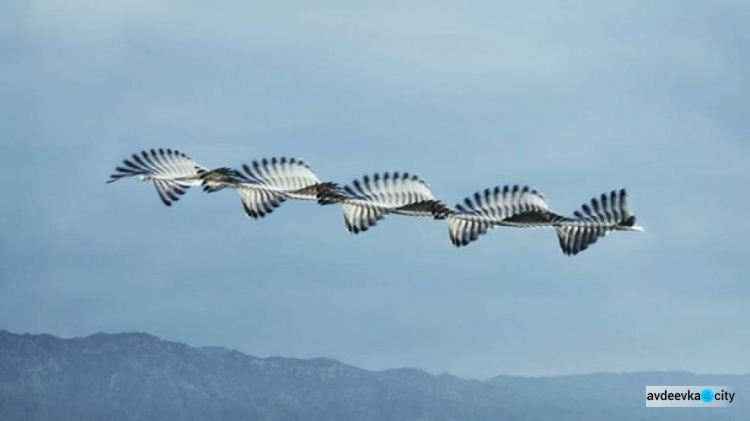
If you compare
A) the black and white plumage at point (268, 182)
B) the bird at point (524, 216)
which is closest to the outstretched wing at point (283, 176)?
the black and white plumage at point (268, 182)

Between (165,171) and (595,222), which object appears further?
(165,171)

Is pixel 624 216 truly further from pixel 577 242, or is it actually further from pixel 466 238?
pixel 466 238

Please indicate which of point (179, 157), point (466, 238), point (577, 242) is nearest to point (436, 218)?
point (466, 238)

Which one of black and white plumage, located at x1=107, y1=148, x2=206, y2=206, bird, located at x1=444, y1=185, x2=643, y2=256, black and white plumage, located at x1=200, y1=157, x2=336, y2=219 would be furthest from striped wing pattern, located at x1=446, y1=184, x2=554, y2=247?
black and white plumage, located at x1=107, y1=148, x2=206, y2=206

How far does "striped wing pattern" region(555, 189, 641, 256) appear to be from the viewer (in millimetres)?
35250

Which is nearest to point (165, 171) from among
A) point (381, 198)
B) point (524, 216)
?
point (381, 198)

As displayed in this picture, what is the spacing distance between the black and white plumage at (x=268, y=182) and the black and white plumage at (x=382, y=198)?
2.60 feet

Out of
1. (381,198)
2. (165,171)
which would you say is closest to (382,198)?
(381,198)

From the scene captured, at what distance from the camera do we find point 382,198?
36156 mm

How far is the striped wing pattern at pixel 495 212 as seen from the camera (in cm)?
3575

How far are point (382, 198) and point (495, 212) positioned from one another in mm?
2688

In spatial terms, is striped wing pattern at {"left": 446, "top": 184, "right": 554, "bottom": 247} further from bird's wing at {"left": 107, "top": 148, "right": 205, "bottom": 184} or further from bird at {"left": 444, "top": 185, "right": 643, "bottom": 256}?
bird's wing at {"left": 107, "top": 148, "right": 205, "bottom": 184}

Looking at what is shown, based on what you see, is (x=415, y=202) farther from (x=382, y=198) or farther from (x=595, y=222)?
(x=595, y=222)

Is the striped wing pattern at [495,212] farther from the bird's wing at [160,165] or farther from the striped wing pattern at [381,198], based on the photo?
the bird's wing at [160,165]
